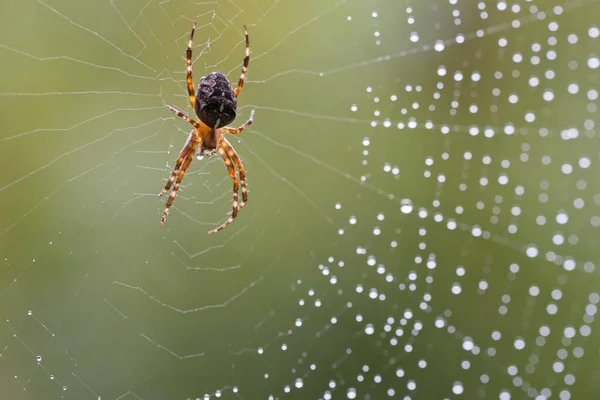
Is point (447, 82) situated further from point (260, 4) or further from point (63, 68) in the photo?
point (63, 68)

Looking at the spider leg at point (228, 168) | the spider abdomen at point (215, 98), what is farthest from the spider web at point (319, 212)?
the spider abdomen at point (215, 98)

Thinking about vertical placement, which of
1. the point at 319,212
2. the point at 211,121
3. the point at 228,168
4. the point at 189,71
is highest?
the point at 189,71

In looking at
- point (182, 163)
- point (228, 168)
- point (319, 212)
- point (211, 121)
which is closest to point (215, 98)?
point (211, 121)

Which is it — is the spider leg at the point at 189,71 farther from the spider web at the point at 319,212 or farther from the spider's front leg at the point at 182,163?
the spider web at the point at 319,212

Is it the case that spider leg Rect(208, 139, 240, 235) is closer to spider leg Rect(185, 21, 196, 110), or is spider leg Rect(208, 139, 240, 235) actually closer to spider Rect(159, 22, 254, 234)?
spider Rect(159, 22, 254, 234)

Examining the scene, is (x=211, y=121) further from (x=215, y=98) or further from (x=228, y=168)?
(x=228, y=168)

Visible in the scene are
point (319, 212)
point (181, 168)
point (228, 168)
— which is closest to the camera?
point (181, 168)
